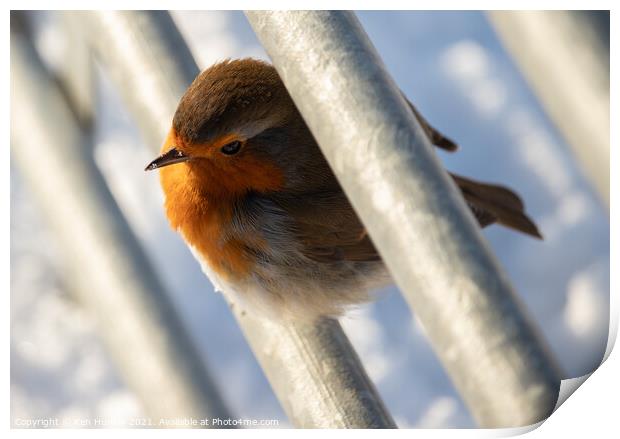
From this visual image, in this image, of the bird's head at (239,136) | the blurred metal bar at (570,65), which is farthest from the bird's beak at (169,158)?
the blurred metal bar at (570,65)

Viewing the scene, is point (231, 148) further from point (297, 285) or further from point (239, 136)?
point (297, 285)

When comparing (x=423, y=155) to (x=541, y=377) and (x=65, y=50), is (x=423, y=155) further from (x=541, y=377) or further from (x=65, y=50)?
(x=65, y=50)

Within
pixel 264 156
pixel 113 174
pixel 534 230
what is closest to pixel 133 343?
pixel 264 156

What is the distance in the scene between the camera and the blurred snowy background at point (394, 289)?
1185 millimetres

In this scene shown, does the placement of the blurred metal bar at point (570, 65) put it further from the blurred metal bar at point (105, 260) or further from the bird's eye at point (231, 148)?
the blurred metal bar at point (105, 260)

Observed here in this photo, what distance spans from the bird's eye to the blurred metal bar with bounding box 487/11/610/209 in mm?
380

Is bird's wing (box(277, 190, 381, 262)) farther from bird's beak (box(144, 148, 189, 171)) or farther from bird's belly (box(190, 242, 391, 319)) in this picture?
bird's beak (box(144, 148, 189, 171))

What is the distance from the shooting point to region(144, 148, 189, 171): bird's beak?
959 mm

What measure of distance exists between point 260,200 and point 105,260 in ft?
1.08

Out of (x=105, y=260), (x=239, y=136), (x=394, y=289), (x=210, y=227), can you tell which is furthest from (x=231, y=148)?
(x=394, y=289)

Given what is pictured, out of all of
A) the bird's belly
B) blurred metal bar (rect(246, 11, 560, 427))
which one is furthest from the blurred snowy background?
blurred metal bar (rect(246, 11, 560, 427))

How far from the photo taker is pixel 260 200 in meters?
1.05
